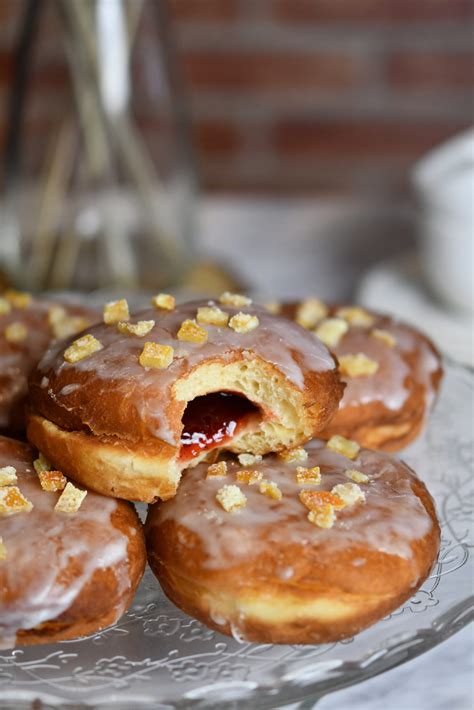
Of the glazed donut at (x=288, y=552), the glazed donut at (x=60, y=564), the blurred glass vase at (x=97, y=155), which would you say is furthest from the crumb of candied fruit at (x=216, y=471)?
the blurred glass vase at (x=97, y=155)

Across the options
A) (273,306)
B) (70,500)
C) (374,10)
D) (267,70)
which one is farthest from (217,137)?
(70,500)

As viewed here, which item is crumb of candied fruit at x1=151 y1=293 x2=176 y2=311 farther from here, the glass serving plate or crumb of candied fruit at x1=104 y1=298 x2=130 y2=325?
the glass serving plate

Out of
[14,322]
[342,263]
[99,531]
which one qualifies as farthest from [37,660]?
[342,263]

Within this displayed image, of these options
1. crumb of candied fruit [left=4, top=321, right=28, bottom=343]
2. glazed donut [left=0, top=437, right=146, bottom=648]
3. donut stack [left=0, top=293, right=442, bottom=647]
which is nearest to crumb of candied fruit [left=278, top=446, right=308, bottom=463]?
donut stack [left=0, top=293, right=442, bottom=647]

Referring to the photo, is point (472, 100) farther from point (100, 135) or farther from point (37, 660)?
point (37, 660)

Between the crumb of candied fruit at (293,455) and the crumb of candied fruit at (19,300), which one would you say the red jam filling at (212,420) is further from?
the crumb of candied fruit at (19,300)
